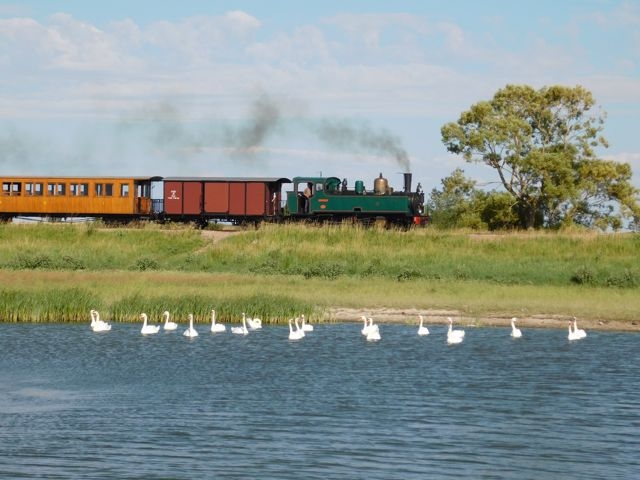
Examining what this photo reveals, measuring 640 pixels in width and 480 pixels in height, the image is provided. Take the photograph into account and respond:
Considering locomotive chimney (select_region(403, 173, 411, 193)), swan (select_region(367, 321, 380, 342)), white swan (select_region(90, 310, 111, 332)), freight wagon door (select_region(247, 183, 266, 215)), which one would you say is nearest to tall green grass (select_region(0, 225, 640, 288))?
freight wagon door (select_region(247, 183, 266, 215))

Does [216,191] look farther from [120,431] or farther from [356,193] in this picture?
[120,431]

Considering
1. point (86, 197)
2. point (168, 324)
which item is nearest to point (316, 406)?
point (168, 324)

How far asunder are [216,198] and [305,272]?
2193 centimetres

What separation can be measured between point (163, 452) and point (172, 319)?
17.1 metres

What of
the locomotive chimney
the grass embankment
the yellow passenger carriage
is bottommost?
the grass embankment

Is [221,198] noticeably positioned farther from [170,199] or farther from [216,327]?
[216,327]

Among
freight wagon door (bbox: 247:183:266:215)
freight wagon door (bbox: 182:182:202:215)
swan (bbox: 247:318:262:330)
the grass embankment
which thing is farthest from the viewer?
freight wagon door (bbox: 182:182:202:215)

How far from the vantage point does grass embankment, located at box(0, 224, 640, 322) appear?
37.2 m

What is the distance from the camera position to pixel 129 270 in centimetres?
4931

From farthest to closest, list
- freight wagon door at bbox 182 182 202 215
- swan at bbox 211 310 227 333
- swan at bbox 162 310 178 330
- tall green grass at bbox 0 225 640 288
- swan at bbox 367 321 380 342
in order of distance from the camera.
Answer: freight wagon door at bbox 182 182 202 215, tall green grass at bbox 0 225 640 288, swan at bbox 162 310 178 330, swan at bbox 211 310 227 333, swan at bbox 367 321 380 342

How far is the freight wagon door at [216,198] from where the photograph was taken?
6744 cm

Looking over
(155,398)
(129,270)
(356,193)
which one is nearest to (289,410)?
(155,398)

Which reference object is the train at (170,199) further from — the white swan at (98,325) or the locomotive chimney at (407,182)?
the white swan at (98,325)

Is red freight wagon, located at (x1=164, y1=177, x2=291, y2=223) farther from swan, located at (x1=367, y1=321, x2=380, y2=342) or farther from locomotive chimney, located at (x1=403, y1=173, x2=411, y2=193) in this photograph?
swan, located at (x1=367, y1=321, x2=380, y2=342)
